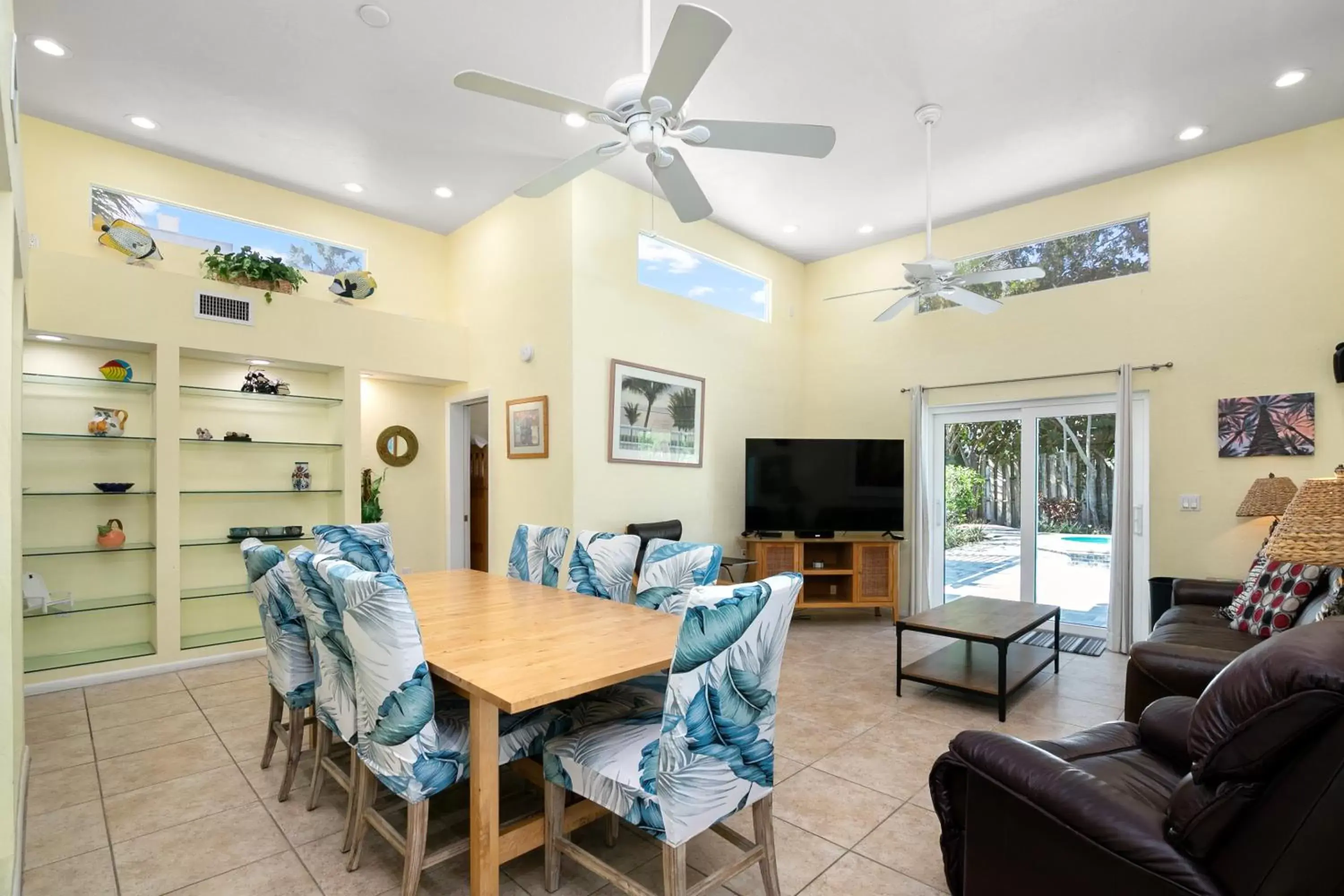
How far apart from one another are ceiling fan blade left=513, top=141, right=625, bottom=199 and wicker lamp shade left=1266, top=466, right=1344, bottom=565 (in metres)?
2.39

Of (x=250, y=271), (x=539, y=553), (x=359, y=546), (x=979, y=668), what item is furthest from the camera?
(x=250, y=271)

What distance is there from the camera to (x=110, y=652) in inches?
165

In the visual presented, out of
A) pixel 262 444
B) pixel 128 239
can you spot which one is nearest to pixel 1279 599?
pixel 262 444

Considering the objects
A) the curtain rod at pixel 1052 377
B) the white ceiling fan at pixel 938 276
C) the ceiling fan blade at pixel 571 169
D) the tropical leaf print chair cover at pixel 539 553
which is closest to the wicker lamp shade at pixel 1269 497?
the curtain rod at pixel 1052 377

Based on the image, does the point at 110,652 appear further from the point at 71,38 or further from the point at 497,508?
the point at 71,38

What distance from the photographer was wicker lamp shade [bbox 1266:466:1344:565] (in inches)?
54.7

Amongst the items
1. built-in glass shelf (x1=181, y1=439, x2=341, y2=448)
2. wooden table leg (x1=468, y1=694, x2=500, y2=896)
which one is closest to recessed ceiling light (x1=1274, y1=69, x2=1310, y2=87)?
wooden table leg (x1=468, y1=694, x2=500, y2=896)

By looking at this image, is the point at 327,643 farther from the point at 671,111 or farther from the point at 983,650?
the point at 983,650

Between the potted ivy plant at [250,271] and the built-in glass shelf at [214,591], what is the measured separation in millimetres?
2096

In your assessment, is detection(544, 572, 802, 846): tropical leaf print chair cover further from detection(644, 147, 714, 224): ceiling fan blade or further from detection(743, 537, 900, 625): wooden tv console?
detection(743, 537, 900, 625): wooden tv console

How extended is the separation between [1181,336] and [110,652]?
759cm

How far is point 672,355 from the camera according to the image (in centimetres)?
541

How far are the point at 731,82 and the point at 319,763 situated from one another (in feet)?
12.5

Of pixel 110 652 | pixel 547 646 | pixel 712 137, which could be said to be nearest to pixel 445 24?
pixel 712 137
